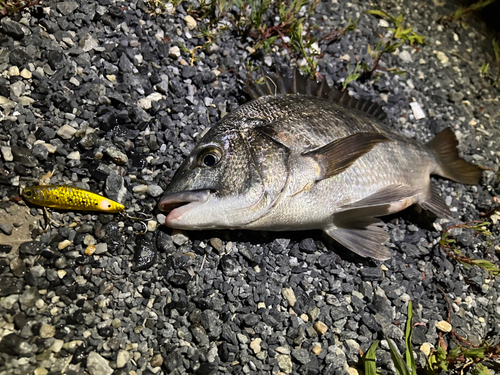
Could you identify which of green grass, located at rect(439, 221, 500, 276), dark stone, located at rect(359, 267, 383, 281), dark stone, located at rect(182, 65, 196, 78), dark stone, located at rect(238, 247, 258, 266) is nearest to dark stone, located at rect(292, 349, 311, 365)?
dark stone, located at rect(238, 247, 258, 266)

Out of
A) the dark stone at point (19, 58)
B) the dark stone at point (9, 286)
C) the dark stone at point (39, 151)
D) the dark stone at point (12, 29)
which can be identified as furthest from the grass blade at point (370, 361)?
the dark stone at point (12, 29)

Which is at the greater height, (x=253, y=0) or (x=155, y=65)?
(x=253, y=0)

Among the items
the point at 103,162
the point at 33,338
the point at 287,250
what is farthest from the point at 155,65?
the point at 33,338

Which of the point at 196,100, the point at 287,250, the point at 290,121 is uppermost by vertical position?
the point at 290,121

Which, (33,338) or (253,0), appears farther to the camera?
(253,0)

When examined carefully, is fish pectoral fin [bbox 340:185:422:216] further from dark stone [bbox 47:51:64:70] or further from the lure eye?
dark stone [bbox 47:51:64:70]

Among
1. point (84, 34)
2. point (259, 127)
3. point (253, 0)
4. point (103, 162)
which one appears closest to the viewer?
point (259, 127)

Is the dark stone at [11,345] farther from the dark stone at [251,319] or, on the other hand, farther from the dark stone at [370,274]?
the dark stone at [370,274]

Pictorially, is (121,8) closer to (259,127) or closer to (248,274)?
(259,127)
